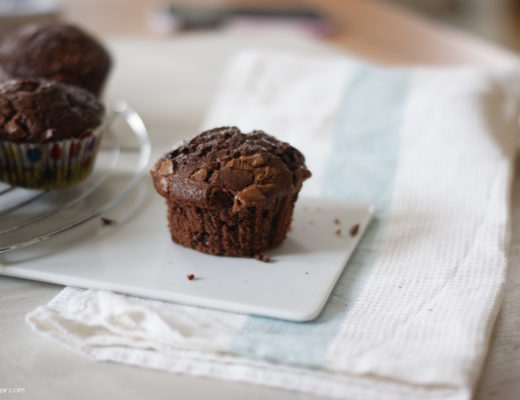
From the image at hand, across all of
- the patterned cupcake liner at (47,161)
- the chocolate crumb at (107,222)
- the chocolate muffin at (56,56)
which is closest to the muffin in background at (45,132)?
the patterned cupcake liner at (47,161)

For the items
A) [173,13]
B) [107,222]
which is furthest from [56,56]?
[173,13]

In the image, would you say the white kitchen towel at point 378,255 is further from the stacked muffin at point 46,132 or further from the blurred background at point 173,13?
the blurred background at point 173,13

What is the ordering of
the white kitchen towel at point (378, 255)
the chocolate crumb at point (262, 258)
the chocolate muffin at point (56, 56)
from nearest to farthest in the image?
the white kitchen towel at point (378, 255) → the chocolate crumb at point (262, 258) → the chocolate muffin at point (56, 56)

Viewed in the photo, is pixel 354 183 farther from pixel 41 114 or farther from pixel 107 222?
pixel 41 114

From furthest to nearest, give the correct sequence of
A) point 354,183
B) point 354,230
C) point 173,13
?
point 173,13, point 354,183, point 354,230

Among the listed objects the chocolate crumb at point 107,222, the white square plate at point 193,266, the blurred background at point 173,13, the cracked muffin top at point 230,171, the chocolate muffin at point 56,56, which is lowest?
the blurred background at point 173,13

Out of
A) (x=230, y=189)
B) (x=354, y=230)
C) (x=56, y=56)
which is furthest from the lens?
(x=56, y=56)

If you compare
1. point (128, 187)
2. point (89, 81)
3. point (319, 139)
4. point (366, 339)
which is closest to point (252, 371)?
point (366, 339)

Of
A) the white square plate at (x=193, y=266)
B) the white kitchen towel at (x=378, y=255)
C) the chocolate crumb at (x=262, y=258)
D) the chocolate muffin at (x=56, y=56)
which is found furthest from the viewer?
the chocolate muffin at (x=56, y=56)

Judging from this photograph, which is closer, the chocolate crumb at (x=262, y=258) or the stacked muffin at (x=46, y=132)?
the chocolate crumb at (x=262, y=258)
